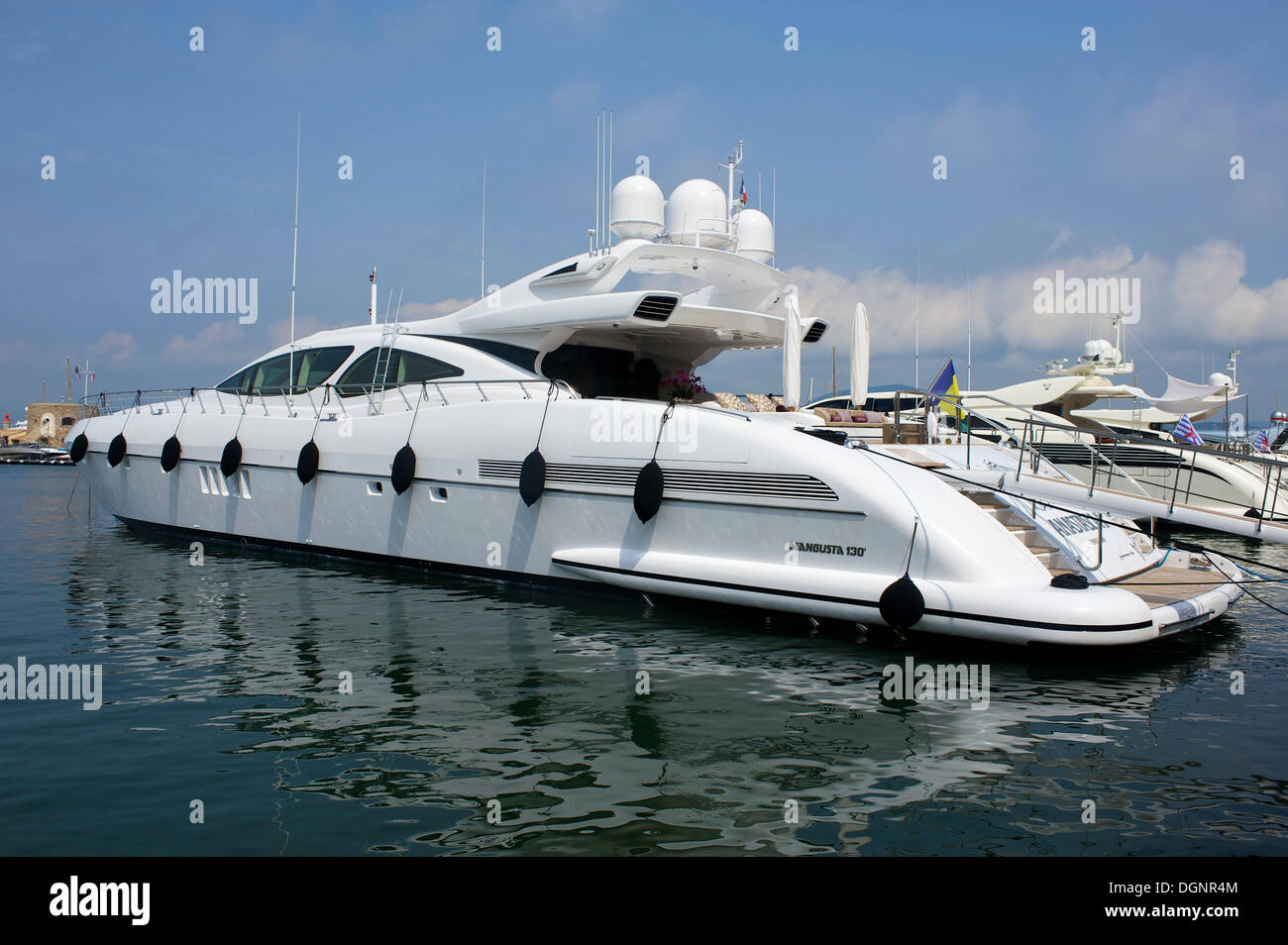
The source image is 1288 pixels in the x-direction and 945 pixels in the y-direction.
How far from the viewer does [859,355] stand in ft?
35.8

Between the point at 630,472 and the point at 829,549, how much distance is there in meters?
2.22

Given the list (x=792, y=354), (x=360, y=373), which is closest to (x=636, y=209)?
(x=792, y=354)

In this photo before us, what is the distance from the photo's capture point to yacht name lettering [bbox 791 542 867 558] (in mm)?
8052

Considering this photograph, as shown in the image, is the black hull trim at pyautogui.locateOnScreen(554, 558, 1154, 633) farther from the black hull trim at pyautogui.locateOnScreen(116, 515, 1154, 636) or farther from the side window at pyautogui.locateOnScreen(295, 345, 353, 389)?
the side window at pyautogui.locateOnScreen(295, 345, 353, 389)

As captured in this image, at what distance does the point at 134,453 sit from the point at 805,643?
1216cm

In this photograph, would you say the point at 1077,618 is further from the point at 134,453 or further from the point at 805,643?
the point at 134,453

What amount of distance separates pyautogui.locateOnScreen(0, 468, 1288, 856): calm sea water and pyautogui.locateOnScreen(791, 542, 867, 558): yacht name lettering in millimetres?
759

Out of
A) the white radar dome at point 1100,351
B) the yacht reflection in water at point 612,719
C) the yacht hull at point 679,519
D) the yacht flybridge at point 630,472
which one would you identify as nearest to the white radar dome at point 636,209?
the yacht flybridge at point 630,472

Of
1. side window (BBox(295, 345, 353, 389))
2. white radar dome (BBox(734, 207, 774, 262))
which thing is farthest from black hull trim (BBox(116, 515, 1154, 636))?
white radar dome (BBox(734, 207, 774, 262))

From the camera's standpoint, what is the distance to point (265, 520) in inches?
522

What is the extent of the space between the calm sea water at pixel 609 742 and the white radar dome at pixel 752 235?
6261 millimetres

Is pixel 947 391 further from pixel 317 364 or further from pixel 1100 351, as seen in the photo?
pixel 1100 351

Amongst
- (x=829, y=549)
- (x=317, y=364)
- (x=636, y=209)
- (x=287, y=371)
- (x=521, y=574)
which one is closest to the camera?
(x=829, y=549)
